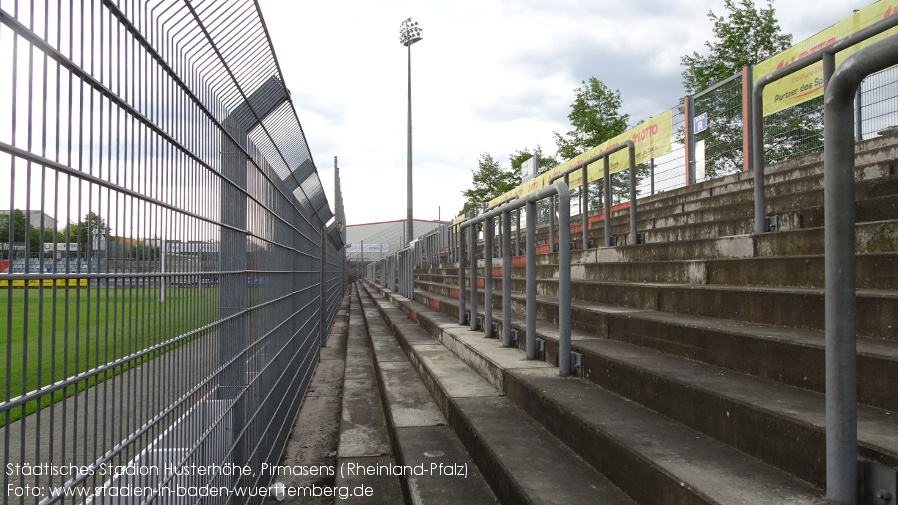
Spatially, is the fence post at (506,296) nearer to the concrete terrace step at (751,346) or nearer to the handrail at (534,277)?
the handrail at (534,277)

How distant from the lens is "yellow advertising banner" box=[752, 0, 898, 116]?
7.42 meters

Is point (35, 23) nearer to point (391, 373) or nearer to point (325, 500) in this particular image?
point (325, 500)

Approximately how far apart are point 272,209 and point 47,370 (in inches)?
109

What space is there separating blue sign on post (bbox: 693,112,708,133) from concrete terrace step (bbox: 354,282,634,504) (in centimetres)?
821

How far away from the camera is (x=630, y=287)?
13.8 feet

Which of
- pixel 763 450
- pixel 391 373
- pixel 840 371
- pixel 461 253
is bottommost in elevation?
pixel 391 373

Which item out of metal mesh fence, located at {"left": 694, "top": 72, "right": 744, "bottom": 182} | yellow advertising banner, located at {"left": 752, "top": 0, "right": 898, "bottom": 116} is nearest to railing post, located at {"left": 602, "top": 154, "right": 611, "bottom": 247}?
yellow advertising banner, located at {"left": 752, "top": 0, "right": 898, "bottom": 116}

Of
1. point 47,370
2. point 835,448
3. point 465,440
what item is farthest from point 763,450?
point 47,370

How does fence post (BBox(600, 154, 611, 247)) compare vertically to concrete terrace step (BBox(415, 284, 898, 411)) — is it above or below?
above

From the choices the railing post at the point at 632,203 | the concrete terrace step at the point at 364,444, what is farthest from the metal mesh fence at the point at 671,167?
the concrete terrace step at the point at 364,444

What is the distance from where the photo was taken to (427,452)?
317cm

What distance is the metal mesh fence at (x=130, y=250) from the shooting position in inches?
44.6

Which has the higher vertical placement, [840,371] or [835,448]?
[840,371]

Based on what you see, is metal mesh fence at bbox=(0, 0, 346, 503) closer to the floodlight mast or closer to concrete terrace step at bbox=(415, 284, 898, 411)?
concrete terrace step at bbox=(415, 284, 898, 411)
